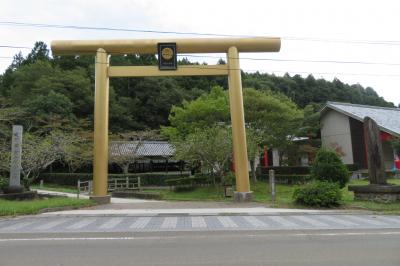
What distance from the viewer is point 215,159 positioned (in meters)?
23.6

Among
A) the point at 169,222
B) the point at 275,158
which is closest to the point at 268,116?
the point at 275,158

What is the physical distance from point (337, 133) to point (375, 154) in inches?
997

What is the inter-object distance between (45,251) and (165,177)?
28.1 metres

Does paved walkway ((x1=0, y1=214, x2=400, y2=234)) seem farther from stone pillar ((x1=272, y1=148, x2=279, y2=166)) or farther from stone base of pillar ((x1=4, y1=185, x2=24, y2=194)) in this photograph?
stone pillar ((x1=272, y1=148, x2=279, y2=166))

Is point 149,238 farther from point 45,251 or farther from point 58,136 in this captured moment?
point 58,136

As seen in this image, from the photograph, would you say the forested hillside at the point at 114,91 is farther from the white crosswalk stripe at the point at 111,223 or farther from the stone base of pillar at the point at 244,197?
the white crosswalk stripe at the point at 111,223

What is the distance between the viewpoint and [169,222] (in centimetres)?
1162

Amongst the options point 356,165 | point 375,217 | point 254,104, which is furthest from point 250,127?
point 375,217

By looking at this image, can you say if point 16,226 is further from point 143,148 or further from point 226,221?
point 143,148

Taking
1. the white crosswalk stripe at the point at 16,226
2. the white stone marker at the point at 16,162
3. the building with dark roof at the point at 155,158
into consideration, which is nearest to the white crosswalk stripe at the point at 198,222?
the white crosswalk stripe at the point at 16,226

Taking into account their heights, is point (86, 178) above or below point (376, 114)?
below

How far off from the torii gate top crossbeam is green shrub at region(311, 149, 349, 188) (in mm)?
6622

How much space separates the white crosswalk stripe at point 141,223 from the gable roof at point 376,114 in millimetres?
27938

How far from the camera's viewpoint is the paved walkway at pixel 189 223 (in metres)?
10.2
